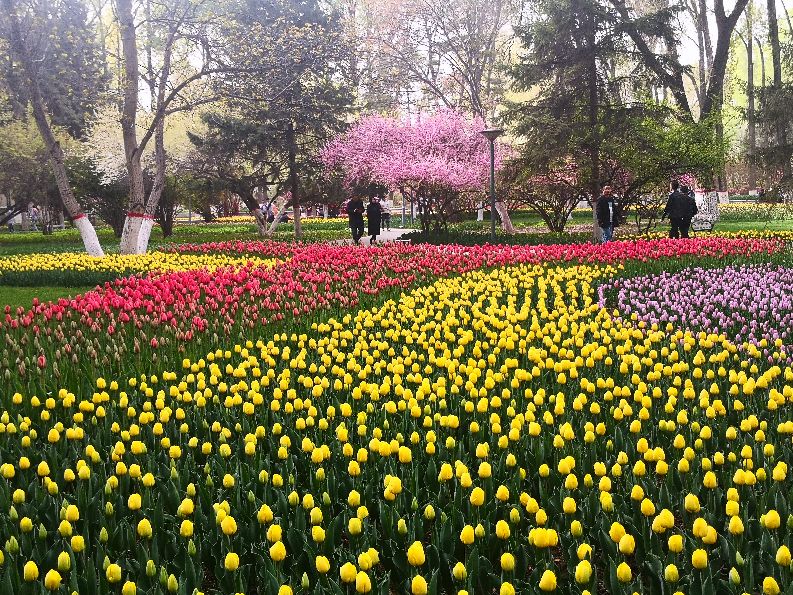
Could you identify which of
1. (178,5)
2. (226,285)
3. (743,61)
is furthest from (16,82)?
(743,61)

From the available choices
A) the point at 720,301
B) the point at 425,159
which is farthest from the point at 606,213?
the point at 720,301

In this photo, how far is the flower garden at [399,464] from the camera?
2.91m

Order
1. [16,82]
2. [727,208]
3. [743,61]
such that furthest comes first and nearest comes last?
[743,61] → [727,208] → [16,82]

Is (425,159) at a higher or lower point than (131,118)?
lower

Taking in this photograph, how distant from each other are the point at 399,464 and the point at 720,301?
563 centimetres

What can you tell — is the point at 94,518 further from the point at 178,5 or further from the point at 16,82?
the point at 16,82

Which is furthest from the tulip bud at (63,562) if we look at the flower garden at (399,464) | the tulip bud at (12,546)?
the tulip bud at (12,546)

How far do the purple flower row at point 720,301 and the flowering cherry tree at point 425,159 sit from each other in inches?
599

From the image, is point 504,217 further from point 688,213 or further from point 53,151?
point 53,151

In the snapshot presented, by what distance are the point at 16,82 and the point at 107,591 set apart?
35.1 m

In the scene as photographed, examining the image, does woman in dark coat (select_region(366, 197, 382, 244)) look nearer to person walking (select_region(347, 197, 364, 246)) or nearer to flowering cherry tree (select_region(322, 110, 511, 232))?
person walking (select_region(347, 197, 364, 246))

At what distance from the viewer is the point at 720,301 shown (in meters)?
8.33

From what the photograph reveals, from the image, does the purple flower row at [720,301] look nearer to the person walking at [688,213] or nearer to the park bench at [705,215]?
the person walking at [688,213]

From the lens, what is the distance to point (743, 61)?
2431 inches
